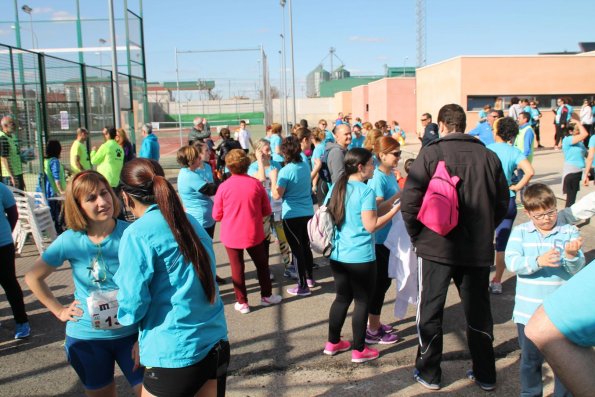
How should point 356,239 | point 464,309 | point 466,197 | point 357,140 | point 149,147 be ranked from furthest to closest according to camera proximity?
point 357,140, point 149,147, point 356,239, point 464,309, point 466,197

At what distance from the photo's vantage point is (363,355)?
3.99 metres

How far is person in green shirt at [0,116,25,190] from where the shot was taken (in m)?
8.38

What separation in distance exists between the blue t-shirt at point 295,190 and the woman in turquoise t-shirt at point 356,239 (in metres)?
1.45

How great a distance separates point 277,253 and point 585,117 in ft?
46.2

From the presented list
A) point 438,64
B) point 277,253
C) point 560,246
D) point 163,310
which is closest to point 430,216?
point 560,246

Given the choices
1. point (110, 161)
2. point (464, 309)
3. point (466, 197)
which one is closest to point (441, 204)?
point (466, 197)

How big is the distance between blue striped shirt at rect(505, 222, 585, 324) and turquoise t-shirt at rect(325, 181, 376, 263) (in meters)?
1.02

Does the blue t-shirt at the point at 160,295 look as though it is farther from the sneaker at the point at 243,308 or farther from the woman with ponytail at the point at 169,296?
the sneaker at the point at 243,308

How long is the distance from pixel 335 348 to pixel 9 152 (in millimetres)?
7018

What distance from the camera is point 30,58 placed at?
10.1 m

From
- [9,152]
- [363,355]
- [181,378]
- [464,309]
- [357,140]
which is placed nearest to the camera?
[181,378]

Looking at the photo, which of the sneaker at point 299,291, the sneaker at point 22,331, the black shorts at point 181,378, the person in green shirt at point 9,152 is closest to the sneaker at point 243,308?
the sneaker at point 299,291

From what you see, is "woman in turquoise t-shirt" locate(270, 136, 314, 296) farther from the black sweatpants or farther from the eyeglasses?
the eyeglasses

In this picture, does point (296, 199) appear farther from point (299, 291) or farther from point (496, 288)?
point (496, 288)
